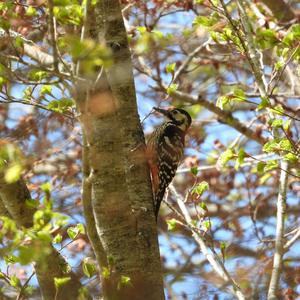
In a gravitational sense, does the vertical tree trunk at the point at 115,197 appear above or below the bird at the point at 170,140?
below

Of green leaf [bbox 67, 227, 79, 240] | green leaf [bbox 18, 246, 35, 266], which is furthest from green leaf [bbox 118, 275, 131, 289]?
green leaf [bbox 18, 246, 35, 266]

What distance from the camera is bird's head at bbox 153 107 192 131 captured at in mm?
8299

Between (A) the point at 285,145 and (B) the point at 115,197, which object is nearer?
(B) the point at 115,197

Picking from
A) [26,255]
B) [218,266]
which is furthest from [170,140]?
[26,255]

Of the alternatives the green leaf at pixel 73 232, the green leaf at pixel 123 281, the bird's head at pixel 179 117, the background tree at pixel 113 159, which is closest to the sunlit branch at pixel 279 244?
the background tree at pixel 113 159

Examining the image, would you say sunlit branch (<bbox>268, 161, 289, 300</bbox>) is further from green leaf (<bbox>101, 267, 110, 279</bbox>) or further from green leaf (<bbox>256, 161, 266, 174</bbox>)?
green leaf (<bbox>101, 267, 110, 279</bbox>)

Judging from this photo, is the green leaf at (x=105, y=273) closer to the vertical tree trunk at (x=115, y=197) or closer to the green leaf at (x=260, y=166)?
the vertical tree trunk at (x=115, y=197)

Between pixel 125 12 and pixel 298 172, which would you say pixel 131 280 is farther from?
pixel 125 12

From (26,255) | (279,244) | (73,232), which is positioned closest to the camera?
(26,255)

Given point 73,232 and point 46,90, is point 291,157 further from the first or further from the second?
point 46,90

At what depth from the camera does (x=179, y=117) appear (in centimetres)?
835

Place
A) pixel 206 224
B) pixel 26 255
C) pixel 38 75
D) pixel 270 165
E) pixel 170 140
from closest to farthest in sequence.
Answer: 1. pixel 26 255
2. pixel 38 75
3. pixel 270 165
4. pixel 206 224
5. pixel 170 140

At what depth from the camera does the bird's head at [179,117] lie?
27.2 ft

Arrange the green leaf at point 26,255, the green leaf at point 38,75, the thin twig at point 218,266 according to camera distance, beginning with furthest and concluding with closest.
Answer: the thin twig at point 218,266
the green leaf at point 38,75
the green leaf at point 26,255
